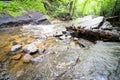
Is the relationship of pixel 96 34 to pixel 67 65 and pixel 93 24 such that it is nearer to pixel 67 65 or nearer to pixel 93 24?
pixel 93 24

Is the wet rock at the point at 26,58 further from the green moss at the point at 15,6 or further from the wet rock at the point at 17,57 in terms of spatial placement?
the green moss at the point at 15,6

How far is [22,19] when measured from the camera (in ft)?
47.3

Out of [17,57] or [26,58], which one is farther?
[17,57]

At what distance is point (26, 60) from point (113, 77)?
10.8ft

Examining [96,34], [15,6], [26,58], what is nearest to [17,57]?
[26,58]

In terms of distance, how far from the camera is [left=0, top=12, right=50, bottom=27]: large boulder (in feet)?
42.1

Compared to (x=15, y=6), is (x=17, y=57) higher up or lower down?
lower down

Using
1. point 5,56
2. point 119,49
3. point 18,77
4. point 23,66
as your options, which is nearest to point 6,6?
point 18,77

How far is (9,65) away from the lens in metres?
5.13

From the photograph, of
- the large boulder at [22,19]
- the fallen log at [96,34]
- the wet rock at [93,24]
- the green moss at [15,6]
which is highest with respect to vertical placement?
the green moss at [15,6]

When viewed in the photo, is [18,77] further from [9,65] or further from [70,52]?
[70,52]

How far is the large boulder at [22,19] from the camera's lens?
42.1 feet

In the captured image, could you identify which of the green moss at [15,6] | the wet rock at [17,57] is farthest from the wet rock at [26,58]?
the green moss at [15,6]

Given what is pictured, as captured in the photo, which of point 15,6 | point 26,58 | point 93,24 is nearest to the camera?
point 15,6
